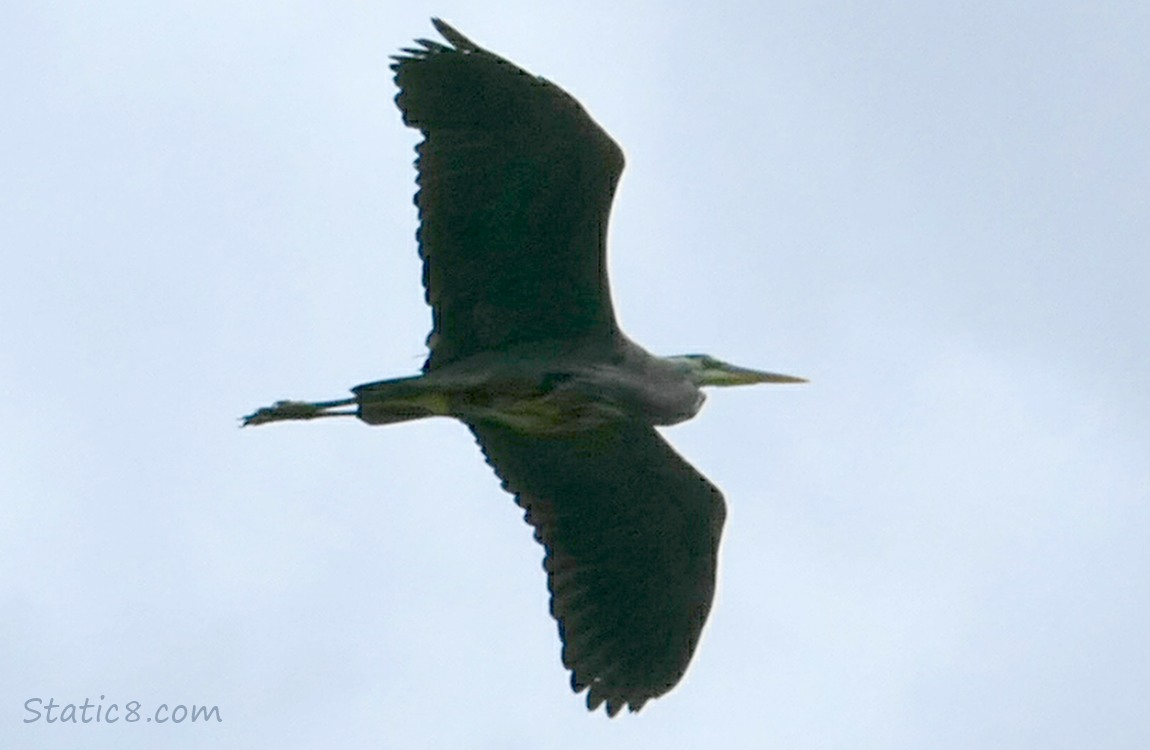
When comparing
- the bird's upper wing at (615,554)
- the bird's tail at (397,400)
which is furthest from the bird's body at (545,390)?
the bird's upper wing at (615,554)

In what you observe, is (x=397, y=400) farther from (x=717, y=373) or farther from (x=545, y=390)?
(x=717, y=373)

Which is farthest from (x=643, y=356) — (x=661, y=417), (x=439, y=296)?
(x=439, y=296)

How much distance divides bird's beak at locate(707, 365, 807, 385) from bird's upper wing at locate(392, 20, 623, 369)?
938 mm

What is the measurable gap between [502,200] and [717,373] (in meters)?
1.71

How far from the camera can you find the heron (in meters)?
11.7

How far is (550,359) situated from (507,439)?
75cm

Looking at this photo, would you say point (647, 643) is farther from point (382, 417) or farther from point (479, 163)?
point (479, 163)

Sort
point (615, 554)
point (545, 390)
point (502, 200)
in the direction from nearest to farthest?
point (502, 200)
point (545, 390)
point (615, 554)

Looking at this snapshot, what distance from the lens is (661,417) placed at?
1220cm

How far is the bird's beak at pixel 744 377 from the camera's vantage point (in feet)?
42.3

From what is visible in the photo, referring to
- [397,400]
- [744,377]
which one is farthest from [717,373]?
[397,400]

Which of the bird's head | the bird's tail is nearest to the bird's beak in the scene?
the bird's head

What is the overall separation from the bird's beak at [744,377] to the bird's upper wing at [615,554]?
2.17 ft

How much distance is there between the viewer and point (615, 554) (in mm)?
12703
